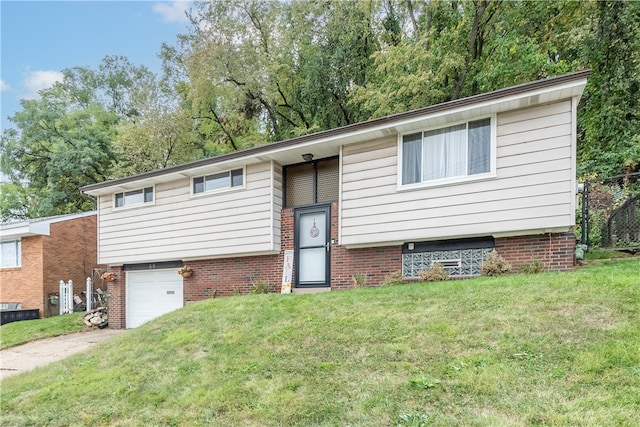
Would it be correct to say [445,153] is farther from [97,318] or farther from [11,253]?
[11,253]


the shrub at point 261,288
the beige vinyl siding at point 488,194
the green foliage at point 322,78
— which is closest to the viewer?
the beige vinyl siding at point 488,194

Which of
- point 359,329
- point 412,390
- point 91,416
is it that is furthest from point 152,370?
point 412,390

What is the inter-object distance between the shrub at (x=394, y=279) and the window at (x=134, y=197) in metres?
7.47

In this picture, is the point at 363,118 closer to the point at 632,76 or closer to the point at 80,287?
the point at 632,76

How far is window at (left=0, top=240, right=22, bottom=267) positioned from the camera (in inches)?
588

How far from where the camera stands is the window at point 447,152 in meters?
7.16

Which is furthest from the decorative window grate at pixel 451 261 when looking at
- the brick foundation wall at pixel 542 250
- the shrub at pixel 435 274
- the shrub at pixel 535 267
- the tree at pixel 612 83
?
the tree at pixel 612 83

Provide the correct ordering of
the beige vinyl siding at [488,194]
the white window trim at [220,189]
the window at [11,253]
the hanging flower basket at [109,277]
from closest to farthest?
1. the beige vinyl siding at [488,194]
2. the white window trim at [220,189]
3. the hanging flower basket at [109,277]
4. the window at [11,253]

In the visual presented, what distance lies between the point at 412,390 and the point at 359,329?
1.55m

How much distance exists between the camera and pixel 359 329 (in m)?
4.96

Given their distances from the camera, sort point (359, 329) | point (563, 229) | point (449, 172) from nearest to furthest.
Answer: point (359, 329), point (563, 229), point (449, 172)

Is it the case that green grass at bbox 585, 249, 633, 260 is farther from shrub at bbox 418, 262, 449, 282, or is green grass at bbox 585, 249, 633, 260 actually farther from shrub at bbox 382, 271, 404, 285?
shrub at bbox 382, 271, 404, 285

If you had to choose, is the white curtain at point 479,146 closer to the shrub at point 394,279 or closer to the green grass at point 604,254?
the shrub at point 394,279

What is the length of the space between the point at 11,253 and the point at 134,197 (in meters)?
7.68
